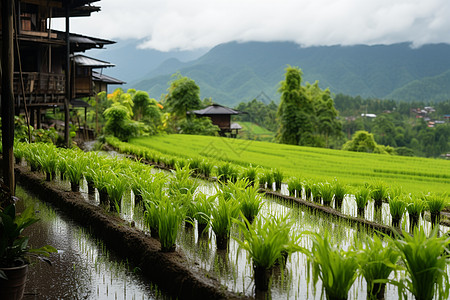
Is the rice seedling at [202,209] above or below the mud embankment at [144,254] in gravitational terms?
above

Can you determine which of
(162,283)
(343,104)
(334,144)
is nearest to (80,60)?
(162,283)

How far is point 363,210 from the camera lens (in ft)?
20.4

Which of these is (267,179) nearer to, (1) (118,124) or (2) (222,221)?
(2) (222,221)

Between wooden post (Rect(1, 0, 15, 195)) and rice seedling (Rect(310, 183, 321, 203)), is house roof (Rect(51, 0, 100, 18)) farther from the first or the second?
rice seedling (Rect(310, 183, 321, 203))

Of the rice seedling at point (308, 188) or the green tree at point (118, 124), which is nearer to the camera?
the rice seedling at point (308, 188)

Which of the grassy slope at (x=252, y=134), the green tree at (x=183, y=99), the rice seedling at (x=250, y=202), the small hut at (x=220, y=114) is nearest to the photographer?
the rice seedling at (x=250, y=202)

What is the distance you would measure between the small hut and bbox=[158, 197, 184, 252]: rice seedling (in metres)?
28.7

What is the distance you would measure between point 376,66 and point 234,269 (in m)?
137

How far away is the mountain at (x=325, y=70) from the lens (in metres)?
105

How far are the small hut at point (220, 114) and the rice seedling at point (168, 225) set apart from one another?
28.7 metres

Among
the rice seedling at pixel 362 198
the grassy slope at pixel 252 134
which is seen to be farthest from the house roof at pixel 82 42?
the grassy slope at pixel 252 134

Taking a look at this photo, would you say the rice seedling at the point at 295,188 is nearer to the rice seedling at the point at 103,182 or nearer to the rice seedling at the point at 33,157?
the rice seedling at the point at 103,182

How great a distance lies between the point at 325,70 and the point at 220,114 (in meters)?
105

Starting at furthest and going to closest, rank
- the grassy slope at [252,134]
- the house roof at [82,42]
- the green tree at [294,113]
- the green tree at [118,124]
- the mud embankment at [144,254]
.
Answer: the grassy slope at [252,134] < the green tree at [294,113] < the green tree at [118,124] < the house roof at [82,42] < the mud embankment at [144,254]
